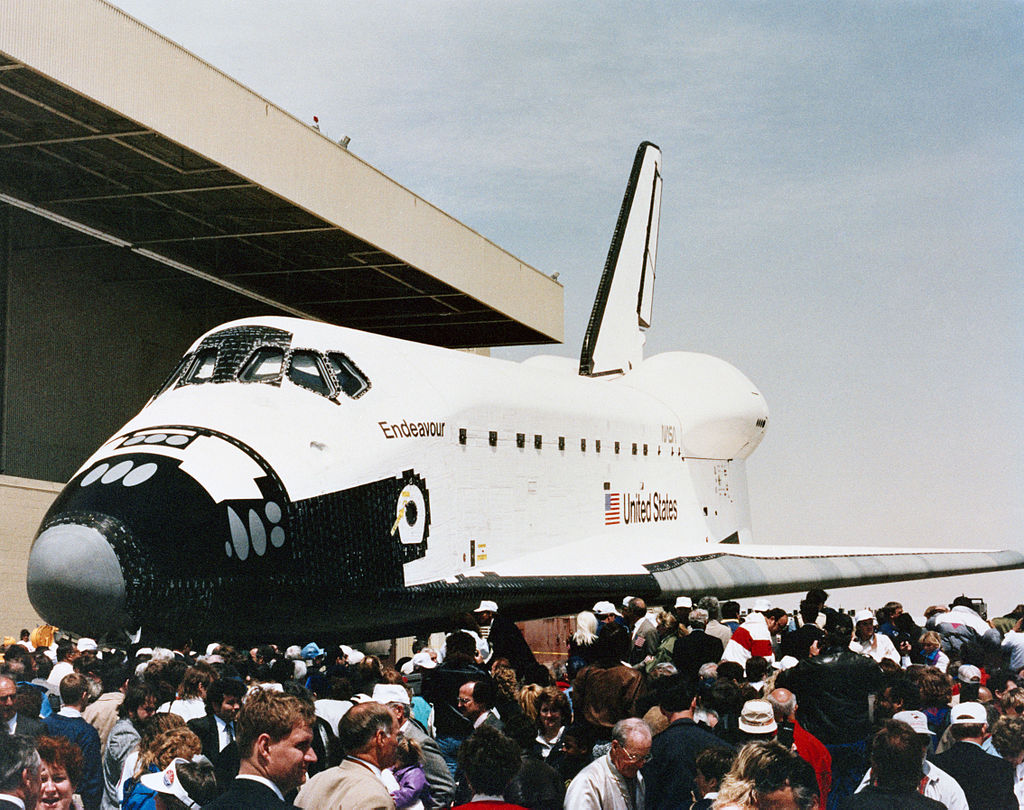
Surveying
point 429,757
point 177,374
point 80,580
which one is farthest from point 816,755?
point 177,374

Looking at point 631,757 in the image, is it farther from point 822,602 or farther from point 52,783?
point 822,602

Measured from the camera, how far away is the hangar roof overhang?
11.8 metres

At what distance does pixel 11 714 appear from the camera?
4.41m

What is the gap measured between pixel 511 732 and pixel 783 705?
1.28m

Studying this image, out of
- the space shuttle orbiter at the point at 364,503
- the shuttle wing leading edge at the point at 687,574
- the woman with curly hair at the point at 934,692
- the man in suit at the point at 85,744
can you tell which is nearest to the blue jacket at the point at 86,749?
the man in suit at the point at 85,744

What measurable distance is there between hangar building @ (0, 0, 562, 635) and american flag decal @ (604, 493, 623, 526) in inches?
238

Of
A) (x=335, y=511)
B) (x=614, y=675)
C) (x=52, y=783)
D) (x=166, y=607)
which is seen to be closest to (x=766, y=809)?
(x=614, y=675)

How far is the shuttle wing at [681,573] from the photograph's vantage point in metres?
9.45

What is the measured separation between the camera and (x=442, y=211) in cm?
1870

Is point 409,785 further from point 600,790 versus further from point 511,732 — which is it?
point 600,790

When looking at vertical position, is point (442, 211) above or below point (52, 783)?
above

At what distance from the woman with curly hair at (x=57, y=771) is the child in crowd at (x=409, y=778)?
102 cm

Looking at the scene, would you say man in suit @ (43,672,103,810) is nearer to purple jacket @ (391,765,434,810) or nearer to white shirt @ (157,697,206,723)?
white shirt @ (157,697,206,723)

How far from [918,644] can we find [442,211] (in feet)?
42.4
